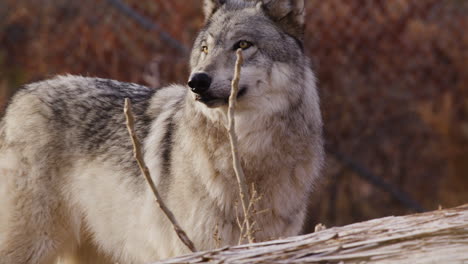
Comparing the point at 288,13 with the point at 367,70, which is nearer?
the point at 288,13

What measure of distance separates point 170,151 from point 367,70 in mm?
4384

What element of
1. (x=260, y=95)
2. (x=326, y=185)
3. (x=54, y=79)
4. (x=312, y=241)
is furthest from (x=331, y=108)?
(x=312, y=241)

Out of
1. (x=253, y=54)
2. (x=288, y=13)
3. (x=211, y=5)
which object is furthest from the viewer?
(x=211, y=5)

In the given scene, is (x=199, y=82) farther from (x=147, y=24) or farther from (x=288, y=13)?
(x=147, y=24)

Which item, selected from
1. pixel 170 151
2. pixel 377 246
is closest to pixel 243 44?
pixel 170 151

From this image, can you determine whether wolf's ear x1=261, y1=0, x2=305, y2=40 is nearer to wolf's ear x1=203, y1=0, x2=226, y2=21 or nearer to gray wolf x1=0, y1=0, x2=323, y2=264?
gray wolf x1=0, y1=0, x2=323, y2=264

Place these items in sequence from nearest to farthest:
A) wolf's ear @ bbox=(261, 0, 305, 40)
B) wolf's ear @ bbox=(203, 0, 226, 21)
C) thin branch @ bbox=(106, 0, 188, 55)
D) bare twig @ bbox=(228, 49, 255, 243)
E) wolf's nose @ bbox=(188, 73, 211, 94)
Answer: bare twig @ bbox=(228, 49, 255, 243), wolf's nose @ bbox=(188, 73, 211, 94), wolf's ear @ bbox=(261, 0, 305, 40), wolf's ear @ bbox=(203, 0, 226, 21), thin branch @ bbox=(106, 0, 188, 55)

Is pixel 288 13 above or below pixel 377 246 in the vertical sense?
above

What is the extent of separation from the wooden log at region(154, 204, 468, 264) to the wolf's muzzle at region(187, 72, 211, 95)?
142 cm

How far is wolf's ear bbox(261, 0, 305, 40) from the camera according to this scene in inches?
180

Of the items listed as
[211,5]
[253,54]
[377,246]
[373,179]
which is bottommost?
[373,179]

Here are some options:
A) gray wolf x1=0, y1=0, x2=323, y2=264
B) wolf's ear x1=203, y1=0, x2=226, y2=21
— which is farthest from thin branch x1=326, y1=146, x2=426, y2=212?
wolf's ear x1=203, y1=0, x2=226, y2=21

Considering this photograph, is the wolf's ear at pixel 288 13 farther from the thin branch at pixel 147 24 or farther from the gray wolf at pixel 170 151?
the thin branch at pixel 147 24

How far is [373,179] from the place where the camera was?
7891 millimetres
